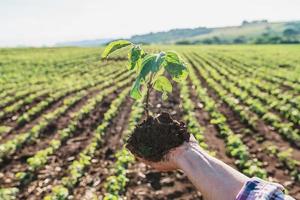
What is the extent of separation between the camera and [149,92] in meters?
2.75

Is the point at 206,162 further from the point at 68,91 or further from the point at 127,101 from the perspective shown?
the point at 68,91

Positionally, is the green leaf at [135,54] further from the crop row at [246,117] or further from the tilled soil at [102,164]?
the crop row at [246,117]

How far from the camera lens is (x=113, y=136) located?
31.9ft

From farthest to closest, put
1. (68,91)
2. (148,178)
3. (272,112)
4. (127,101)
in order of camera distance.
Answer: (68,91) < (127,101) < (272,112) < (148,178)

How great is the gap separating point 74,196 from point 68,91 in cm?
980

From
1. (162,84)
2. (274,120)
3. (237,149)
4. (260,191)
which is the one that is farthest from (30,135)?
(260,191)

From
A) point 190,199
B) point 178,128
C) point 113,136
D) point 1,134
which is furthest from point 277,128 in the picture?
point 178,128

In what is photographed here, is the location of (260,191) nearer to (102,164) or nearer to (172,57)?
(172,57)

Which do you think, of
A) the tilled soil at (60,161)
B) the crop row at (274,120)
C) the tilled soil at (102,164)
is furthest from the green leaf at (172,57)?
the crop row at (274,120)

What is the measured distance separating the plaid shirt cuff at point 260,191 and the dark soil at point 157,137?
0.75m

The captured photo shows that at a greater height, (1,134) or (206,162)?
(206,162)

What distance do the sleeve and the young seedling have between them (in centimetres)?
76

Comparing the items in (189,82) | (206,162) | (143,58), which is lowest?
(189,82)

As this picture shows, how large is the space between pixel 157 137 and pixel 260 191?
1.08 m
